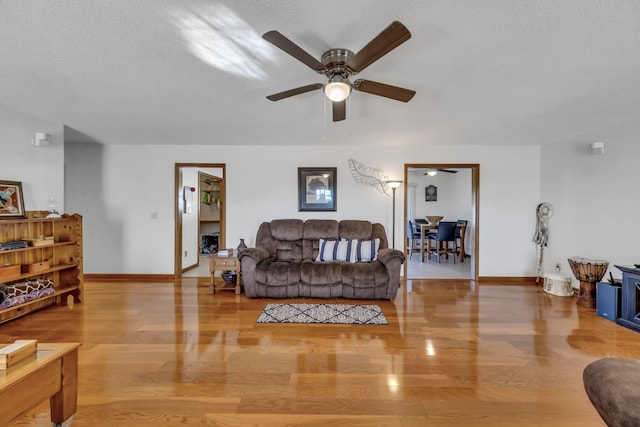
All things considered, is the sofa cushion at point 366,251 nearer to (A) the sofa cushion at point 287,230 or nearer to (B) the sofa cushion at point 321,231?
(B) the sofa cushion at point 321,231

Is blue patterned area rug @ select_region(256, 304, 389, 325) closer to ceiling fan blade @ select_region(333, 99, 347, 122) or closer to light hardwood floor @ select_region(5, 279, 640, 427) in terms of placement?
light hardwood floor @ select_region(5, 279, 640, 427)

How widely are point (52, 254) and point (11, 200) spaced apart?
2.59 feet

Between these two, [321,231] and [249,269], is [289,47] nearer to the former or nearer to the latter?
[249,269]

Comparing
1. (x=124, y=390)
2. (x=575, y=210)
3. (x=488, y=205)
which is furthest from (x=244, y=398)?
(x=575, y=210)

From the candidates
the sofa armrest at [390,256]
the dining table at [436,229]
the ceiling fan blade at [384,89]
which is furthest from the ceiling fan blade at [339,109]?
the dining table at [436,229]

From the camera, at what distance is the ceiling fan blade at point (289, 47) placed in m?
1.42

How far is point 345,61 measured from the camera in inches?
70.5

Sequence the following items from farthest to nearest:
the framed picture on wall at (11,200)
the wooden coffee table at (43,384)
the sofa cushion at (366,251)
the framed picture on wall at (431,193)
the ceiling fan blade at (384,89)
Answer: the framed picture on wall at (431,193) → the sofa cushion at (366,251) → the framed picture on wall at (11,200) → the ceiling fan blade at (384,89) → the wooden coffee table at (43,384)

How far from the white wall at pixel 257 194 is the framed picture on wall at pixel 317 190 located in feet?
0.34

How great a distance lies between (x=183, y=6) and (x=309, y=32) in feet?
2.25

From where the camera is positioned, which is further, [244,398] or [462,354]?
[462,354]

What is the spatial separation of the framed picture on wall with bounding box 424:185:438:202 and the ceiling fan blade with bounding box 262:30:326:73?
6847 millimetres

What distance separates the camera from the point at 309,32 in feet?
5.44

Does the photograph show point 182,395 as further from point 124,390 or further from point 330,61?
point 330,61
